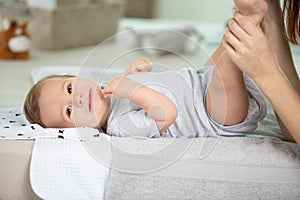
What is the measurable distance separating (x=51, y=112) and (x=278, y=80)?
1.57 feet

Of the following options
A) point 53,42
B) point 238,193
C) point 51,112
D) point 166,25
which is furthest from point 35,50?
point 238,193

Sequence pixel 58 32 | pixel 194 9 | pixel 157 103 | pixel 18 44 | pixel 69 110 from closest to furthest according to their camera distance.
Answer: pixel 157 103
pixel 69 110
pixel 18 44
pixel 58 32
pixel 194 9

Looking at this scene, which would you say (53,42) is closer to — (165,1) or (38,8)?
(38,8)

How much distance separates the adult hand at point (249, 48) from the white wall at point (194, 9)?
7.48ft

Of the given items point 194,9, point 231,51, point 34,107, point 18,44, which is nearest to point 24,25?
point 18,44

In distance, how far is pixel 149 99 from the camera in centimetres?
118

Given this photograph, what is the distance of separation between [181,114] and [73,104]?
22 cm

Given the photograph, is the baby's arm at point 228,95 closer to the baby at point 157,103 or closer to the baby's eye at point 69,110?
the baby at point 157,103

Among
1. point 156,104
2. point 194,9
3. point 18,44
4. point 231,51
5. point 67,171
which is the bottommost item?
point 194,9

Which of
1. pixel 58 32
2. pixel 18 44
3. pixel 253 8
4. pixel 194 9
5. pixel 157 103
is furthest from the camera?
pixel 194 9

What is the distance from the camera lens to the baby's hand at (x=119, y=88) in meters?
1.20

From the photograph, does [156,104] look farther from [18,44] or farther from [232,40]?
[18,44]

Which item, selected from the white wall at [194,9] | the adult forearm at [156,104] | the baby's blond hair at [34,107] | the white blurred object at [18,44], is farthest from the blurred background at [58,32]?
the adult forearm at [156,104]

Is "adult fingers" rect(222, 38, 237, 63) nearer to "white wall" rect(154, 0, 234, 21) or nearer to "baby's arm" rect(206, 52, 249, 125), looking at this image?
"baby's arm" rect(206, 52, 249, 125)
